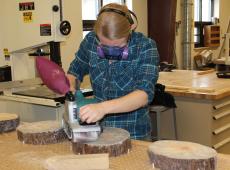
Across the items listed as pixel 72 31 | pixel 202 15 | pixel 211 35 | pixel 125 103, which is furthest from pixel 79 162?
pixel 202 15

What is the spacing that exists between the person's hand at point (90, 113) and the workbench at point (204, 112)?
1267 mm

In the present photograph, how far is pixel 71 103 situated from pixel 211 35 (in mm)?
4703

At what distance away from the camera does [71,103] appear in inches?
45.1

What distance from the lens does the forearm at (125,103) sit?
45.3 inches

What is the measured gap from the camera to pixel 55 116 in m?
2.13

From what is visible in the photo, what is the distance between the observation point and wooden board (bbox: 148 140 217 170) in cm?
98

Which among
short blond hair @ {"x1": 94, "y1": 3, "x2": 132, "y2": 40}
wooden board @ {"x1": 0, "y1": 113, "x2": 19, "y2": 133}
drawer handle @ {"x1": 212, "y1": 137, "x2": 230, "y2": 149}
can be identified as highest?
short blond hair @ {"x1": 94, "y1": 3, "x2": 132, "y2": 40}

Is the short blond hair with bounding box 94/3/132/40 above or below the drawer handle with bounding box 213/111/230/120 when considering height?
above

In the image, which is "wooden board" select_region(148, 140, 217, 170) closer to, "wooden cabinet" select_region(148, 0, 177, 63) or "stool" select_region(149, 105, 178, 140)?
"stool" select_region(149, 105, 178, 140)

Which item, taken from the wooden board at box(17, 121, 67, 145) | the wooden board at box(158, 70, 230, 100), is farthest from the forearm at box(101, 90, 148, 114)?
the wooden board at box(158, 70, 230, 100)

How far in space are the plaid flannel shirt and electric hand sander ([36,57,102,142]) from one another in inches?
9.5

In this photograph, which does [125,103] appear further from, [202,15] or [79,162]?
[202,15]

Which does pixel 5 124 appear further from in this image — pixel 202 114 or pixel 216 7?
pixel 216 7

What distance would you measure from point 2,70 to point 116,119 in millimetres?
993
